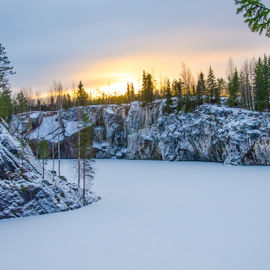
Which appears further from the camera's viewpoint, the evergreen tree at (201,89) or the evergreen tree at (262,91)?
the evergreen tree at (201,89)

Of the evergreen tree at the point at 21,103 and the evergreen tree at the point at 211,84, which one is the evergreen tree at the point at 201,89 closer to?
the evergreen tree at the point at 211,84

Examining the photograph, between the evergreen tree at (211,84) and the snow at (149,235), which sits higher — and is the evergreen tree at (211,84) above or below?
above

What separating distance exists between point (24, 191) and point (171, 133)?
35.1 m

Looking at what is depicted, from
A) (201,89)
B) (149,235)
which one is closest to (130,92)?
(201,89)

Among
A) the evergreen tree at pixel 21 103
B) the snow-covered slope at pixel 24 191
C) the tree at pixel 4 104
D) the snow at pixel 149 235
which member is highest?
the evergreen tree at pixel 21 103

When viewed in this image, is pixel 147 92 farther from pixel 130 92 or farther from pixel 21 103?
pixel 21 103

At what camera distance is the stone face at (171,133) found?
34719 millimetres

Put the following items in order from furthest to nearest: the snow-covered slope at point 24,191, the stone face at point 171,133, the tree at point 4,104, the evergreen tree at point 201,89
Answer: the evergreen tree at point 201,89 → the stone face at point 171,133 → the tree at point 4,104 → the snow-covered slope at point 24,191

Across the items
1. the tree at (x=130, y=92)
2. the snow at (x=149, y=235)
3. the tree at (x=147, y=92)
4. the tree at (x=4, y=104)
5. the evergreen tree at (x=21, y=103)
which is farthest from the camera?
the evergreen tree at (x=21, y=103)

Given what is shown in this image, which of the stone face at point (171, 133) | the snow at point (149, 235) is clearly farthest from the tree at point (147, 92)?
the snow at point (149, 235)

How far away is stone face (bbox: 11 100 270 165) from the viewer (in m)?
34.7

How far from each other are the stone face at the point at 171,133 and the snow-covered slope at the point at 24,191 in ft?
25.8

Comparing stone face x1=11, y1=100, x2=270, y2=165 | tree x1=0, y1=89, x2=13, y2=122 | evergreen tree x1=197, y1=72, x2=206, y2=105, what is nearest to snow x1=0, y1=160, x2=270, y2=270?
stone face x1=11, y1=100, x2=270, y2=165

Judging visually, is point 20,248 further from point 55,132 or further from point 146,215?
point 55,132
